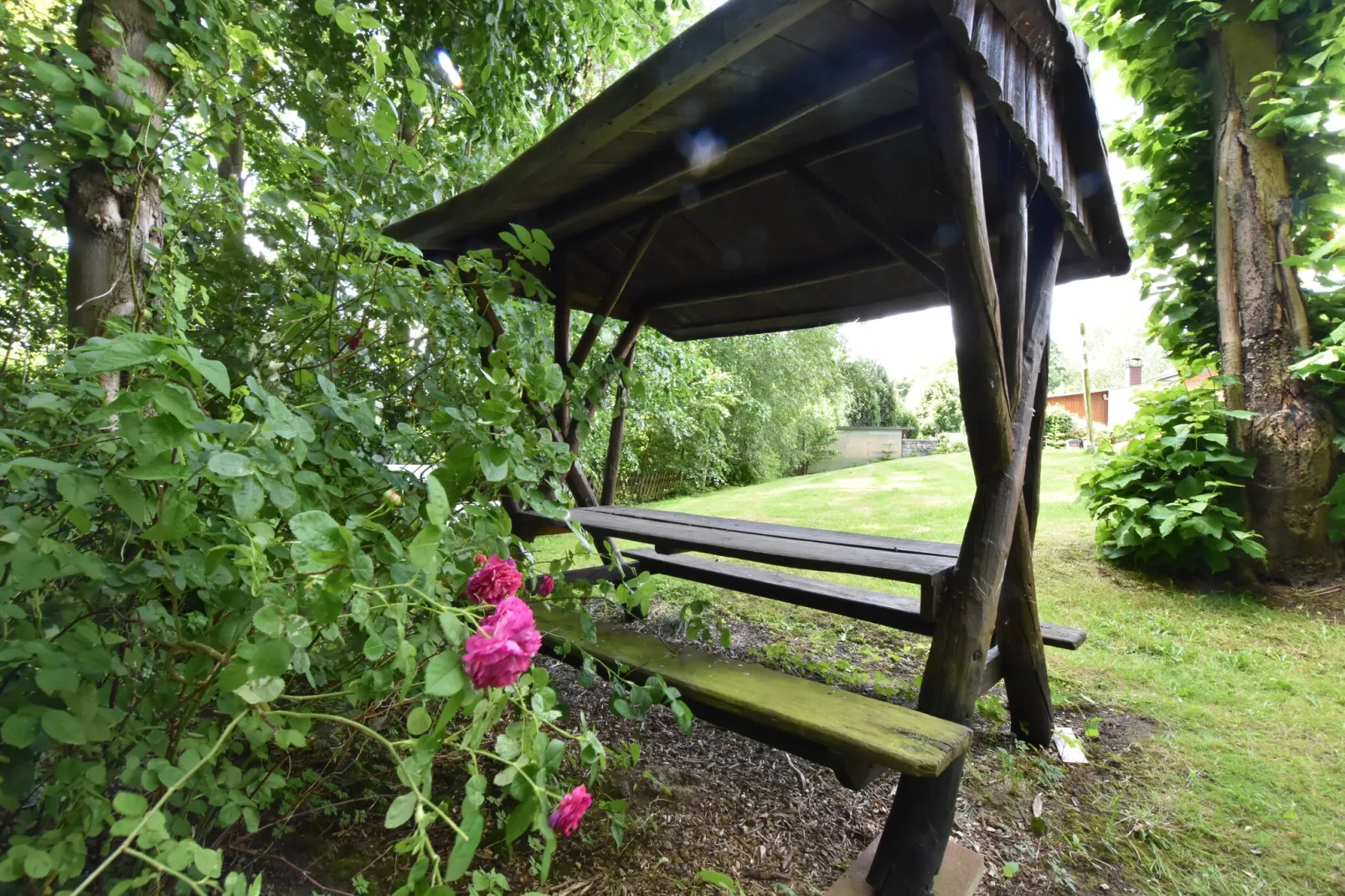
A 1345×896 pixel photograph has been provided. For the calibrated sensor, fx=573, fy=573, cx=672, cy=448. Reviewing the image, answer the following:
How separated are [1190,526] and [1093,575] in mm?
709

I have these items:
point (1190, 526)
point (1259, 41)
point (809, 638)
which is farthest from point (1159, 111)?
point (809, 638)

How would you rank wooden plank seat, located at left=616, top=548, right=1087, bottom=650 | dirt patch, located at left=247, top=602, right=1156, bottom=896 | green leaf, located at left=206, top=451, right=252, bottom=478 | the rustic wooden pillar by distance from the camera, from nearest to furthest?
green leaf, located at left=206, top=451, right=252, bottom=478
dirt patch, located at left=247, top=602, right=1156, bottom=896
the rustic wooden pillar
wooden plank seat, located at left=616, top=548, right=1087, bottom=650

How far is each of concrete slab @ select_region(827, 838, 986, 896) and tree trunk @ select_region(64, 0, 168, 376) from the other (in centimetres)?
233

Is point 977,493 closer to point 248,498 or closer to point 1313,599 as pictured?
point 248,498

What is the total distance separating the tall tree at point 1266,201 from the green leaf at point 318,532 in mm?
5358

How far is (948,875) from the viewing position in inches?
61.8

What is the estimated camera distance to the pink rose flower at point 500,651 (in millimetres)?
719

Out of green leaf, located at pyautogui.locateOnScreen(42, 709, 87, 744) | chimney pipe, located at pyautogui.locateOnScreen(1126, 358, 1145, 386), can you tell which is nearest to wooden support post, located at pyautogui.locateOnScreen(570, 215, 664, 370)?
green leaf, located at pyautogui.locateOnScreen(42, 709, 87, 744)

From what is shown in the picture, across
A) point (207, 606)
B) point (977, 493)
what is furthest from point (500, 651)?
point (977, 493)

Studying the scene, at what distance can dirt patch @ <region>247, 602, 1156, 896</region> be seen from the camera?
1.51m

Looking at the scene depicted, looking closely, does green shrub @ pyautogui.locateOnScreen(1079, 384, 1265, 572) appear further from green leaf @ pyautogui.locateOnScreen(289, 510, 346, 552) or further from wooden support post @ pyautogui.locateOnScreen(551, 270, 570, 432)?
green leaf @ pyautogui.locateOnScreen(289, 510, 346, 552)

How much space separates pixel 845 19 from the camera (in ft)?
4.29

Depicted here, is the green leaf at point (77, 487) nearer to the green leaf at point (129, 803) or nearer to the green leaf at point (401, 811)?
the green leaf at point (129, 803)

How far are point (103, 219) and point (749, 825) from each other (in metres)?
2.55
